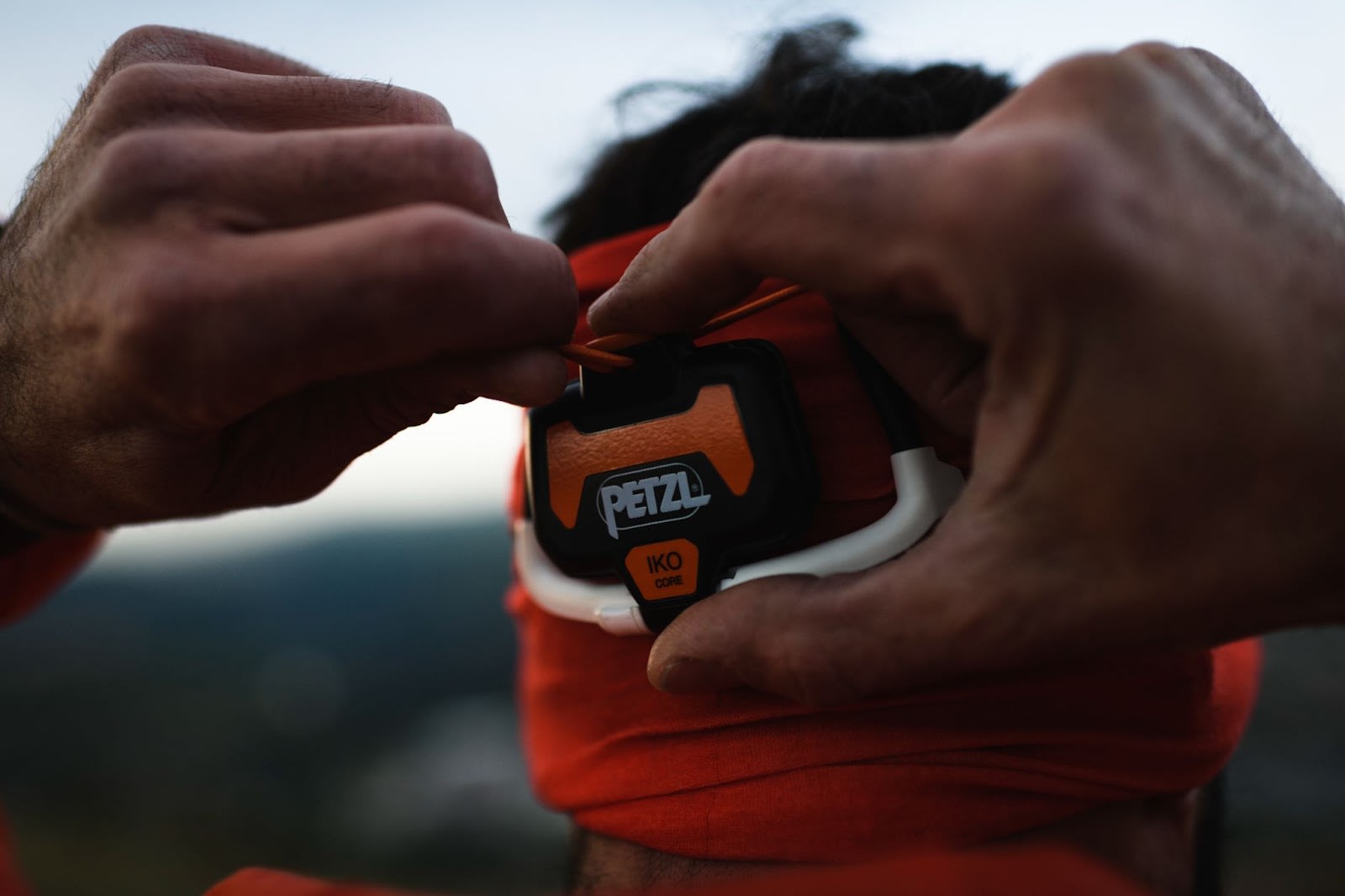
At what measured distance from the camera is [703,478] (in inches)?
35.9

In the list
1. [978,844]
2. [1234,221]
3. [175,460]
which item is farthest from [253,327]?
[978,844]

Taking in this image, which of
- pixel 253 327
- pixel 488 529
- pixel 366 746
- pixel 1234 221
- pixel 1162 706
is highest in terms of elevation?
pixel 1234 221

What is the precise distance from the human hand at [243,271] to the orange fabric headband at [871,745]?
352mm

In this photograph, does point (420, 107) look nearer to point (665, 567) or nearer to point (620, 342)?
point (620, 342)

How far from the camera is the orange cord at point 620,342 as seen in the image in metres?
0.86

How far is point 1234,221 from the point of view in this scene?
0.62 m

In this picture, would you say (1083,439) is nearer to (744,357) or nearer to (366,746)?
(744,357)

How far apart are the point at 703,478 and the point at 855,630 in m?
0.24

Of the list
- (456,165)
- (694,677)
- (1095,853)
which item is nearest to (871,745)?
(694,677)

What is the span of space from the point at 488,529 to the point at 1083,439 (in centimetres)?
1082

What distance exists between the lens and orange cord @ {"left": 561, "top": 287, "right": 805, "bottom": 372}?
0.86m

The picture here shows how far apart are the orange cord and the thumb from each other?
278mm

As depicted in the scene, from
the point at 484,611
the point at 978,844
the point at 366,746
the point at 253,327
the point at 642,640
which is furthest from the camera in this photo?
the point at 484,611

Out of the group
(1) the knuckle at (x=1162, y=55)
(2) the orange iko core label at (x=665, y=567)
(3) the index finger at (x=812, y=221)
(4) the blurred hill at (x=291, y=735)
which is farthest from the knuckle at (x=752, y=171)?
(4) the blurred hill at (x=291, y=735)
